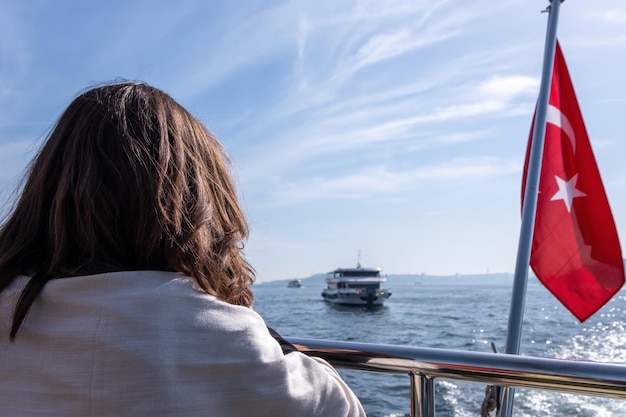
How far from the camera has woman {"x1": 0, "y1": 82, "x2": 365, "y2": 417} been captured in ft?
2.88

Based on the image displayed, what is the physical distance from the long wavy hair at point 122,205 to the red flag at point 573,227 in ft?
9.96

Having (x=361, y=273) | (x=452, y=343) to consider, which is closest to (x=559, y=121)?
(x=452, y=343)

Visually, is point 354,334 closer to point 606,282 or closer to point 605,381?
point 606,282

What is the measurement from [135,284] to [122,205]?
198 mm

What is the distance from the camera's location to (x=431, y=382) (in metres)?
1.55

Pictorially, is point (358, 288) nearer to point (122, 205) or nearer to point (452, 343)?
point (452, 343)

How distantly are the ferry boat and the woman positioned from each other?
44514 mm

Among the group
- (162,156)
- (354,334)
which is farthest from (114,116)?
(354,334)

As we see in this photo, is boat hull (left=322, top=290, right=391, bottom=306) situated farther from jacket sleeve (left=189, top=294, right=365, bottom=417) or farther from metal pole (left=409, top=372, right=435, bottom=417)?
jacket sleeve (left=189, top=294, right=365, bottom=417)

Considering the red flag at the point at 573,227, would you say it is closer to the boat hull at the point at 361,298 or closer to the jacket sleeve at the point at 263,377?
the jacket sleeve at the point at 263,377

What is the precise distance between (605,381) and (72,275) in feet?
3.89

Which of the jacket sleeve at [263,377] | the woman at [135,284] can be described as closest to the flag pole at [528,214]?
the jacket sleeve at [263,377]

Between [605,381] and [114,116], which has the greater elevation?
[114,116]

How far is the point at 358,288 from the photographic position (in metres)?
46.2
